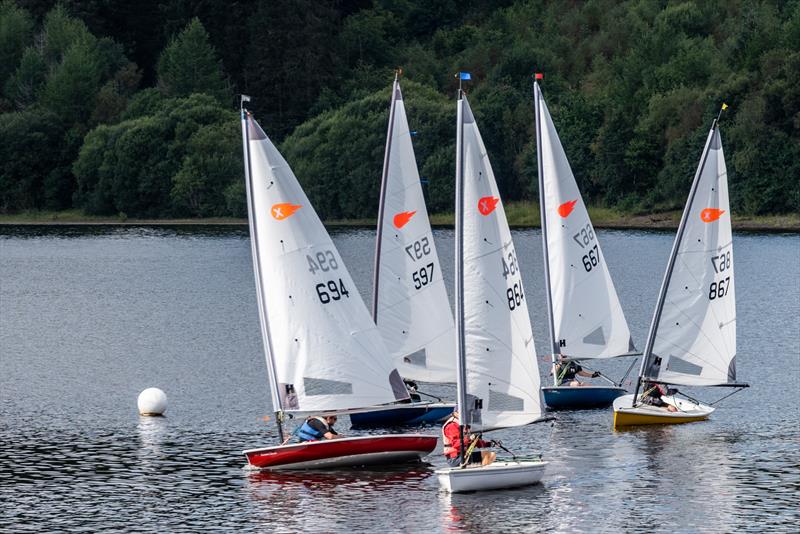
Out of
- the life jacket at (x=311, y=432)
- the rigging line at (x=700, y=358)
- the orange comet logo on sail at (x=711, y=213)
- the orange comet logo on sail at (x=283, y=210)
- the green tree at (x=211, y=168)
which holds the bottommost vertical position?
the life jacket at (x=311, y=432)

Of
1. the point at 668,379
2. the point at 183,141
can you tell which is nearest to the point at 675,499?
the point at 668,379

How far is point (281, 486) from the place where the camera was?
1869 inches

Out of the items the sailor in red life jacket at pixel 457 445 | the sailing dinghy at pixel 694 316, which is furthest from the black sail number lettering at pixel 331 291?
the sailing dinghy at pixel 694 316

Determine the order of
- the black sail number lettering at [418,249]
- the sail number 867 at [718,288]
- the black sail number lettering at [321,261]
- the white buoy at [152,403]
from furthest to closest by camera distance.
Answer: the white buoy at [152,403] → the sail number 867 at [718,288] → the black sail number lettering at [418,249] → the black sail number lettering at [321,261]

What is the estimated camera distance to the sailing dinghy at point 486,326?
44.7 m

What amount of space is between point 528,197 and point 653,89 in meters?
19.2

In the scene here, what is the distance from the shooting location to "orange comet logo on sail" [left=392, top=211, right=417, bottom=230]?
55.9m

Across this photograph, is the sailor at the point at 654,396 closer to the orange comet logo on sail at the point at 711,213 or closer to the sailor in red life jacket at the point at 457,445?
the orange comet logo on sail at the point at 711,213

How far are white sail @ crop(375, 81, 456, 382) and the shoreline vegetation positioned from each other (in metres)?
107

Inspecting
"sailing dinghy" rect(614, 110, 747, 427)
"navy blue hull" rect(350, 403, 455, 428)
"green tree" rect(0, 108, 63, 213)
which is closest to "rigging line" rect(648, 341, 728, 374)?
"sailing dinghy" rect(614, 110, 747, 427)

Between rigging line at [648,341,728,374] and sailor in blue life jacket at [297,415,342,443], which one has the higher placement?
rigging line at [648,341,728,374]

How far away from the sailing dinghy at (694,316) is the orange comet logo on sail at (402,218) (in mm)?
9943

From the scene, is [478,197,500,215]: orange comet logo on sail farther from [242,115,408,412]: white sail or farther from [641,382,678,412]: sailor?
[641,382,678,412]: sailor

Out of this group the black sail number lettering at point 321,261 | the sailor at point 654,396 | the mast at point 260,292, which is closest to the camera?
the mast at point 260,292
